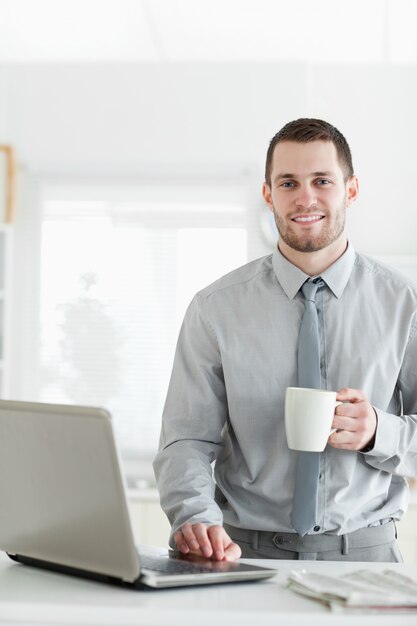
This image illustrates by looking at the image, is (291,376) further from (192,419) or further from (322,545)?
(322,545)

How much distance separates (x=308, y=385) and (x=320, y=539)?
310 mm

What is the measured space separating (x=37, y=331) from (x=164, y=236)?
0.83m

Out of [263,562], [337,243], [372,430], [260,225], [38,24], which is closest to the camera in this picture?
[263,562]

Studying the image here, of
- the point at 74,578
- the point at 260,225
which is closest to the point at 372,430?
the point at 74,578

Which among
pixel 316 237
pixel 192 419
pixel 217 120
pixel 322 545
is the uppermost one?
pixel 217 120

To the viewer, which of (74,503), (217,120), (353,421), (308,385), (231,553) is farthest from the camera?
(217,120)

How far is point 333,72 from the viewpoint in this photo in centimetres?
484

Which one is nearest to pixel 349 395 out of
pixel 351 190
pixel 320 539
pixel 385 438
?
pixel 385 438

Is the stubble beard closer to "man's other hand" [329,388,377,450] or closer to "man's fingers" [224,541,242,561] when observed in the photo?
"man's other hand" [329,388,377,450]

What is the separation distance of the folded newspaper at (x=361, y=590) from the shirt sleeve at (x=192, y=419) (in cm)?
47

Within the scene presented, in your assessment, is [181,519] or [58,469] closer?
[58,469]

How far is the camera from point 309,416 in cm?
160

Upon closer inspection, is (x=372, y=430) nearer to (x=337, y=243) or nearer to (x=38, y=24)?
(x=337, y=243)

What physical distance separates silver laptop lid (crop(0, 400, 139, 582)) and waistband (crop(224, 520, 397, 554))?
22.7 inches
